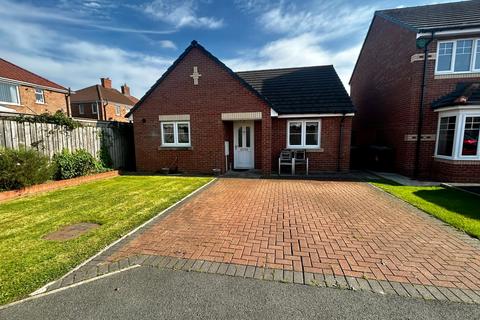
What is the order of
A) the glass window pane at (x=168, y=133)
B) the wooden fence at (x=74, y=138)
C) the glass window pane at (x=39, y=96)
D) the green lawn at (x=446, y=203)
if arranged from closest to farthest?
the green lawn at (x=446, y=203) < the wooden fence at (x=74, y=138) < the glass window pane at (x=168, y=133) < the glass window pane at (x=39, y=96)

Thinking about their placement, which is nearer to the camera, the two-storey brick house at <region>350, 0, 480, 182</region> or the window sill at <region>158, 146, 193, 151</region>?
the two-storey brick house at <region>350, 0, 480, 182</region>

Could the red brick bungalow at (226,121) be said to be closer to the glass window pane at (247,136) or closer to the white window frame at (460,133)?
the glass window pane at (247,136)

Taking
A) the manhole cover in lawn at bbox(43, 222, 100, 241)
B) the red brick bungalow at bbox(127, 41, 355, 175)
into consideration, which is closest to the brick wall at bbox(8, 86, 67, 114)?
the red brick bungalow at bbox(127, 41, 355, 175)

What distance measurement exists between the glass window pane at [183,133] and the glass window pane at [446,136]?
37.7 ft

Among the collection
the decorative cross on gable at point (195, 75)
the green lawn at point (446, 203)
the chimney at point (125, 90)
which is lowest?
the green lawn at point (446, 203)

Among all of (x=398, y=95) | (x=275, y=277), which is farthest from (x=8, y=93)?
(x=398, y=95)

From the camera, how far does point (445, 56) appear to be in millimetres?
9594

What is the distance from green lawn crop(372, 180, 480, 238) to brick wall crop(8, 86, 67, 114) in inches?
943

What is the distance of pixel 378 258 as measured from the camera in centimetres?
349

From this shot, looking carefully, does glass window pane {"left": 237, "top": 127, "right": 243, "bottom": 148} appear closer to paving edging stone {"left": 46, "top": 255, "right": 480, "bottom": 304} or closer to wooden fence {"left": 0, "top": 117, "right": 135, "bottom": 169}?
wooden fence {"left": 0, "top": 117, "right": 135, "bottom": 169}

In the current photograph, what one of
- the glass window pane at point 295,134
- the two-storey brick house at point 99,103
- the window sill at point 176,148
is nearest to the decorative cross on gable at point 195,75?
Result: the window sill at point 176,148

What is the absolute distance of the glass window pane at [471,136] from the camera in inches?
341

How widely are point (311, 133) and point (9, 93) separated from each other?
24.7m

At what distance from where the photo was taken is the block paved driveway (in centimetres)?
325
